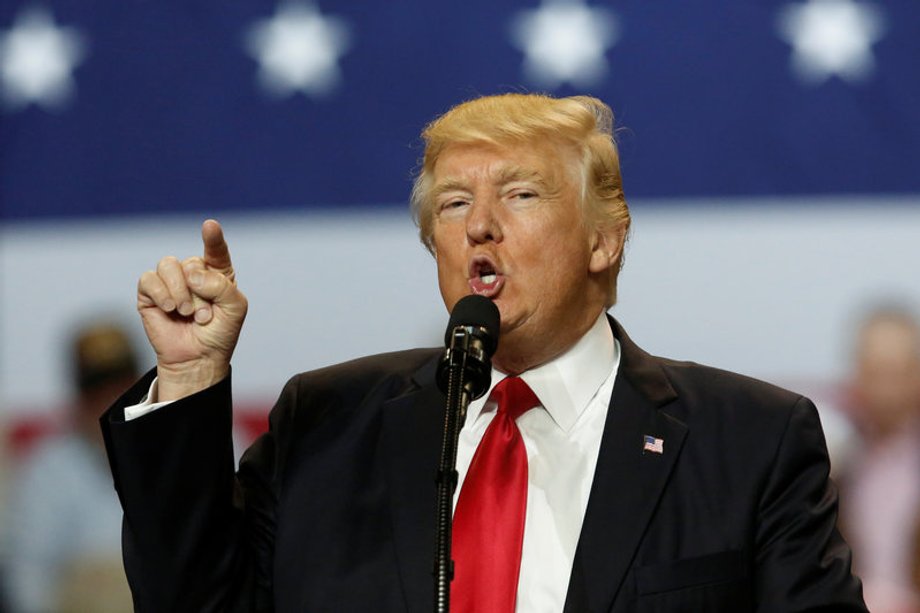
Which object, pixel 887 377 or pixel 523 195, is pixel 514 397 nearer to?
pixel 523 195

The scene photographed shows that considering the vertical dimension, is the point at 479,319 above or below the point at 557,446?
A: above

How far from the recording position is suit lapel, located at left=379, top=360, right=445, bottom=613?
5.51 feet

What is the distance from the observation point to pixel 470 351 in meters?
1.42

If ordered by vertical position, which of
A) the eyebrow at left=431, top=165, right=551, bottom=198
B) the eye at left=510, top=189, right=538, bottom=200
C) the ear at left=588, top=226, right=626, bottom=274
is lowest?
the ear at left=588, top=226, right=626, bottom=274

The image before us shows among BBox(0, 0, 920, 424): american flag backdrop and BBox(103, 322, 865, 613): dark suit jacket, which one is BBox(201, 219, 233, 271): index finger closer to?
BBox(103, 322, 865, 613): dark suit jacket

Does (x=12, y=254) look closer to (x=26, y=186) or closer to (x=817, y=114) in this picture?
(x=26, y=186)

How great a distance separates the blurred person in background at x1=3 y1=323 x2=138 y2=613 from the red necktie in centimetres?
156

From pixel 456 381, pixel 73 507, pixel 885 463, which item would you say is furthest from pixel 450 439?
pixel 73 507

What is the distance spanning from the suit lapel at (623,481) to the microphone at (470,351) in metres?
0.35

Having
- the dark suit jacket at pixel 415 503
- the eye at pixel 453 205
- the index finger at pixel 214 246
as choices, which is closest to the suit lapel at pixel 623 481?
the dark suit jacket at pixel 415 503

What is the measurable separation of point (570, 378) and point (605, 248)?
0.22 metres

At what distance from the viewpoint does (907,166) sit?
2973mm

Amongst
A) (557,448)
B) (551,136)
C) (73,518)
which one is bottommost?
(73,518)

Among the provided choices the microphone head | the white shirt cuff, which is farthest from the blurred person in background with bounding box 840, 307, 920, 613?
the white shirt cuff
